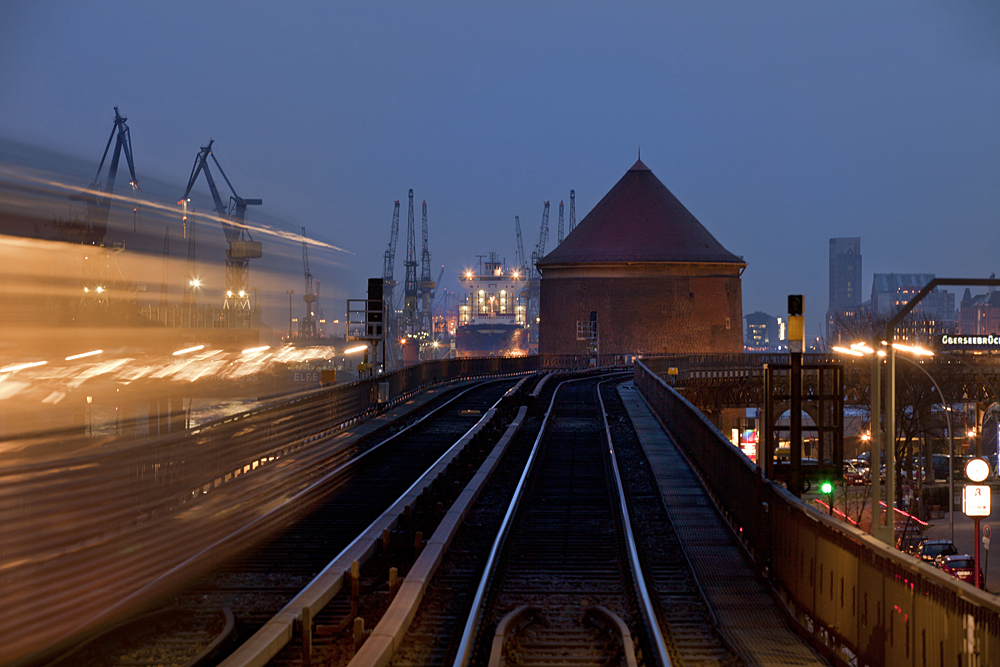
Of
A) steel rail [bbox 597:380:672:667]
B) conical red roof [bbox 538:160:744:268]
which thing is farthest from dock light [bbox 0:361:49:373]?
conical red roof [bbox 538:160:744:268]

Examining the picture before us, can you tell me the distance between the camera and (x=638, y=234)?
259 ft

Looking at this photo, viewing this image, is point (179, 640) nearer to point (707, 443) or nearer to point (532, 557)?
point (532, 557)

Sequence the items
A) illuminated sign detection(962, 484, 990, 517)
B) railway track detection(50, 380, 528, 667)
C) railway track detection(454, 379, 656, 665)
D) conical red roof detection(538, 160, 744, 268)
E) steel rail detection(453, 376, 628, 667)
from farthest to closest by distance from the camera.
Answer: conical red roof detection(538, 160, 744, 268) → illuminated sign detection(962, 484, 990, 517) → railway track detection(50, 380, 528, 667) → railway track detection(454, 379, 656, 665) → steel rail detection(453, 376, 628, 667)

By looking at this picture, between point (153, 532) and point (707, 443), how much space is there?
11338 mm

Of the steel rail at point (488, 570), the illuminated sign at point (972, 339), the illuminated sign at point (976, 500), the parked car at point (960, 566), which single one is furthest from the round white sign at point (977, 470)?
the illuminated sign at point (972, 339)

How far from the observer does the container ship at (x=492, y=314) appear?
176375 mm

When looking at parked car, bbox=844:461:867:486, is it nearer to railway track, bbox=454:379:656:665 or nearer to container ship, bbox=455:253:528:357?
railway track, bbox=454:379:656:665

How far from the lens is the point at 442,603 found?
11375 millimetres

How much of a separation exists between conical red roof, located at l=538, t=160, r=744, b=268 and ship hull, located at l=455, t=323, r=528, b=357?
9496cm


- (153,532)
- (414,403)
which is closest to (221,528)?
(153,532)

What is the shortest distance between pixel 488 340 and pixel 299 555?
162m

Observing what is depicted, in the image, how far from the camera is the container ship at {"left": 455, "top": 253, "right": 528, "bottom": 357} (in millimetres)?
176375

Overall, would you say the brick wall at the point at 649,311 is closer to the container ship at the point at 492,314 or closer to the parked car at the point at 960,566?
the parked car at the point at 960,566

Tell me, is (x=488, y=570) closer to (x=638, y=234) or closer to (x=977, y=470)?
(x=977, y=470)
